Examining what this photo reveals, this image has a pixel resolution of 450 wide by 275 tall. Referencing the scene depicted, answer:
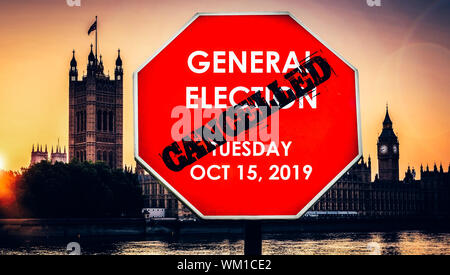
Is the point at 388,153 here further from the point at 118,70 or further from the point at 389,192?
the point at 118,70

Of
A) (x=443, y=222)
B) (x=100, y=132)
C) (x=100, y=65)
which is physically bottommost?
(x=443, y=222)

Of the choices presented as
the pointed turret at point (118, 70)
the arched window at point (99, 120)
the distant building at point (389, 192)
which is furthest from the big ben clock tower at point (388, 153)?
the arched window at point (99, 120)

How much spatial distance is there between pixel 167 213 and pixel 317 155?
90.0m

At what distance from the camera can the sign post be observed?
2668mm

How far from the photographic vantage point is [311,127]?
271 centimetres

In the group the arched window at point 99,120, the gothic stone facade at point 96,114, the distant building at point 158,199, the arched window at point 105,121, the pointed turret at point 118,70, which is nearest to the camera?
the distant building at point 158,199

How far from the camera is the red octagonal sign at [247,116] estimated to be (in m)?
2.67

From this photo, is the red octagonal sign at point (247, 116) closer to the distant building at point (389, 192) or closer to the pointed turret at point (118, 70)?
the distant building at point (389, 192)

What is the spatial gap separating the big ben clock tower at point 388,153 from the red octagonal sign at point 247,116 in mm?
120430

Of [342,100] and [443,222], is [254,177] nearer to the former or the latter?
[342,100]

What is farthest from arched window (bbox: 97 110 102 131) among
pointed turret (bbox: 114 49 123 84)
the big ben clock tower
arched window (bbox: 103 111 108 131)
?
the big ben clock tower

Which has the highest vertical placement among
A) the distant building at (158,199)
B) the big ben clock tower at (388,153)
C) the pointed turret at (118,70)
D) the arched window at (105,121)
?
the pointed turret at (118,70)

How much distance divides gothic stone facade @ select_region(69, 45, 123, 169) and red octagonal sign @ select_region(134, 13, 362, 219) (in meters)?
93.3
